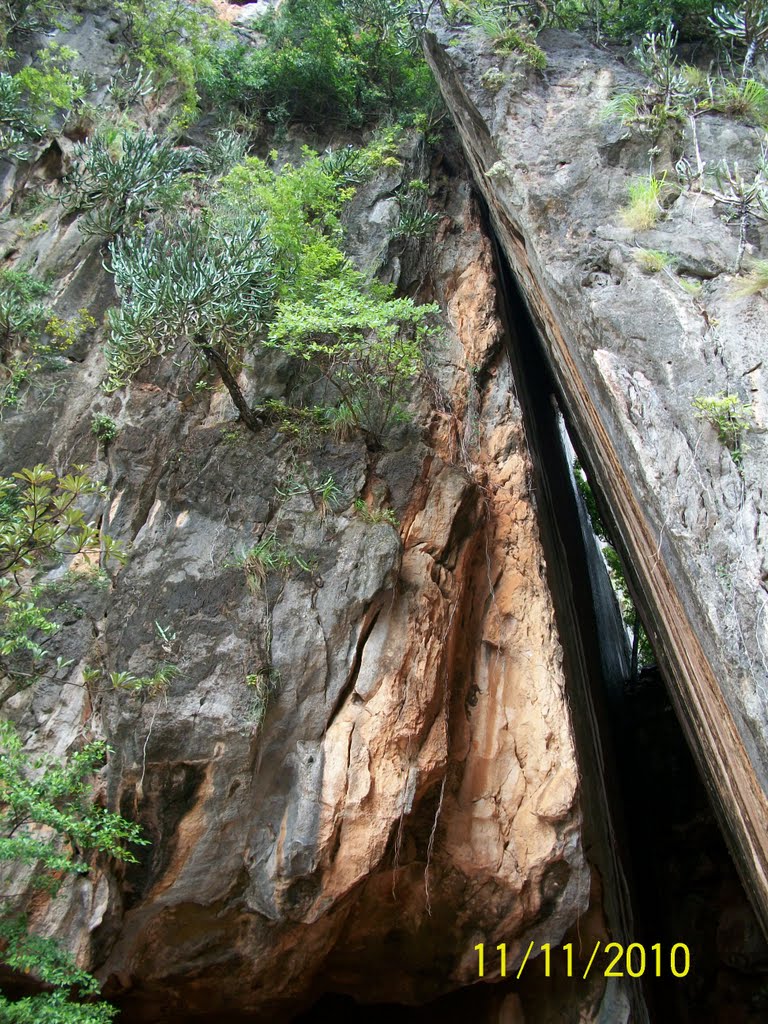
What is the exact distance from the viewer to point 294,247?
810cm

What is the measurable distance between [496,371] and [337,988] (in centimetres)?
683

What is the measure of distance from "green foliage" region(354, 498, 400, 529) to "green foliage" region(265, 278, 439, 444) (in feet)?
2.90

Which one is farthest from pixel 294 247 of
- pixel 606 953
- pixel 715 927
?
pixel 715 927

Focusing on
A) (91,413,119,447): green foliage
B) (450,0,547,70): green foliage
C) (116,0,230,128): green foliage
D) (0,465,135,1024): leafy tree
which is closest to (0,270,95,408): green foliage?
(91,413,119,447): green foliage

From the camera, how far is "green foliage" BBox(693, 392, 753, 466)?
521cm

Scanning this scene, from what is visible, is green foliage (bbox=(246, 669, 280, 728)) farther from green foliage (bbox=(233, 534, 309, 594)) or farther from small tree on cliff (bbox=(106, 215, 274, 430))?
small tree on cliff (bbox=(106, 215, 274, 430))

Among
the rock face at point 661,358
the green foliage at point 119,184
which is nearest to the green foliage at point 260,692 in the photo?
the rock face at point 661,358

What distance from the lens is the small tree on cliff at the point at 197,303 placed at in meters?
6.97

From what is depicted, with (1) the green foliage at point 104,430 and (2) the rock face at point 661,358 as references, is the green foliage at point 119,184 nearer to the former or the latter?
(1) the green foliage at point 104,430

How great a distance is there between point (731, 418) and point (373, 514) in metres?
3.18

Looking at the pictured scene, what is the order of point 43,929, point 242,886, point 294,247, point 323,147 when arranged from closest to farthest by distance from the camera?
point 43,929 < point 242,886 < point 294,247 < point 323,147

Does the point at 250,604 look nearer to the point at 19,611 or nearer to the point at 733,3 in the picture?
the point at 19,611

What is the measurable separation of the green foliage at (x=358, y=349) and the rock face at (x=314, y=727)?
A: 0.41 metres

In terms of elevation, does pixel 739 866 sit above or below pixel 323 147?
below
